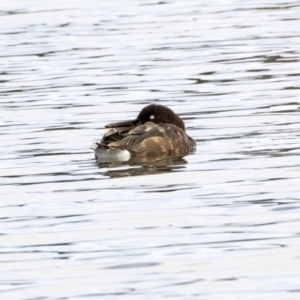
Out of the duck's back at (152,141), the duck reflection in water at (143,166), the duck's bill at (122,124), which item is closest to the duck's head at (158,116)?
the duck's bill at (122,124)

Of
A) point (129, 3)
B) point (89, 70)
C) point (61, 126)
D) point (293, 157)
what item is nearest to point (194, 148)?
point (293, 157)

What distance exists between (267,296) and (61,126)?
8.66 m

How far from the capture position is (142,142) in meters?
14.2

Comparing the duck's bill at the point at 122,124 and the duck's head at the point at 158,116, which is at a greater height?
the duck's bill at the point at 122,124

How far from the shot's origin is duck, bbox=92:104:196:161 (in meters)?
14.0

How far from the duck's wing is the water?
Answer: 12.5 inches

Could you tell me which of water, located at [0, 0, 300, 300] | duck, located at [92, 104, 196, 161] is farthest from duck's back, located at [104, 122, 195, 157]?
water, located at [0, 0, 300, 300]

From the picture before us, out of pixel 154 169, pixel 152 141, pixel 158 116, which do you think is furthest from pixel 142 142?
pixel 158 116

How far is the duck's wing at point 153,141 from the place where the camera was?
14.1m

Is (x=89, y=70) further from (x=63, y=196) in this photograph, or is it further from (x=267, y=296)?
(x=267, y=296)

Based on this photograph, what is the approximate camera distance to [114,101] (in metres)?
18.9

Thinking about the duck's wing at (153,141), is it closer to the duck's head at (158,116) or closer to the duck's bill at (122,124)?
the duck's bill at (122,124)

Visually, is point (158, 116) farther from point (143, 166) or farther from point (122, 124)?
point (143, 166)

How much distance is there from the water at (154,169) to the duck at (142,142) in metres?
0.26
